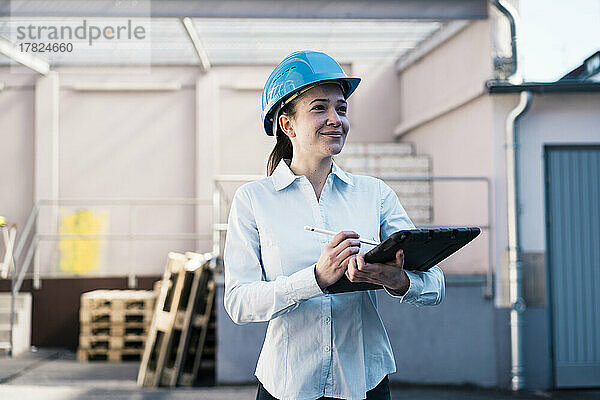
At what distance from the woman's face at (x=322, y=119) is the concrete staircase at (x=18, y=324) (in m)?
8.07

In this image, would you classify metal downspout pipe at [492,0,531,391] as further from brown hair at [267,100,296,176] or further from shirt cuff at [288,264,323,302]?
shirt cuff at [288,264,323,302]

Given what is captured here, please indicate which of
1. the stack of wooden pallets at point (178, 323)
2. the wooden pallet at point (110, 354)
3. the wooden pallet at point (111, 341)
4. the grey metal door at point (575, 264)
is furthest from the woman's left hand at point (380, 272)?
the wooden pallet at point (110, 354)

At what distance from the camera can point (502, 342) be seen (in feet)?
22.5

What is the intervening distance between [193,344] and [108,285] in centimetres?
258

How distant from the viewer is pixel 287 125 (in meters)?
1.91

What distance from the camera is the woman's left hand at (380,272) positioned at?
1526mm

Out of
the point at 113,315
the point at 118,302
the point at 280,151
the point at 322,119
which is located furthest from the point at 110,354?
the point at 322,119

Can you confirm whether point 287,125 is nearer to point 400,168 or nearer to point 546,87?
point 546,87

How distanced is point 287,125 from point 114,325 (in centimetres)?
735

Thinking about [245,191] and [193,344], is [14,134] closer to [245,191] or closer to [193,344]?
[193,344]

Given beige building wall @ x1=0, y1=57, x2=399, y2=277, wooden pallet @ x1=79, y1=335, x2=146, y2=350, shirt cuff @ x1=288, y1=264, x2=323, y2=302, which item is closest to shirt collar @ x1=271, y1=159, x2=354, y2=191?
shirt cuff @ x1=288, y1=264, x2=323, y2=302

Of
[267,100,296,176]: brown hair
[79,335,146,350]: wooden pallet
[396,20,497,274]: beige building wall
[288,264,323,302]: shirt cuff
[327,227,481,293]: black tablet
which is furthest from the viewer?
[79,335,146,350]: wooden pallet

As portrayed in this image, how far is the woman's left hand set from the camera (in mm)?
1526

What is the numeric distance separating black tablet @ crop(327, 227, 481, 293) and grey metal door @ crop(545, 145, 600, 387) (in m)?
5.75
